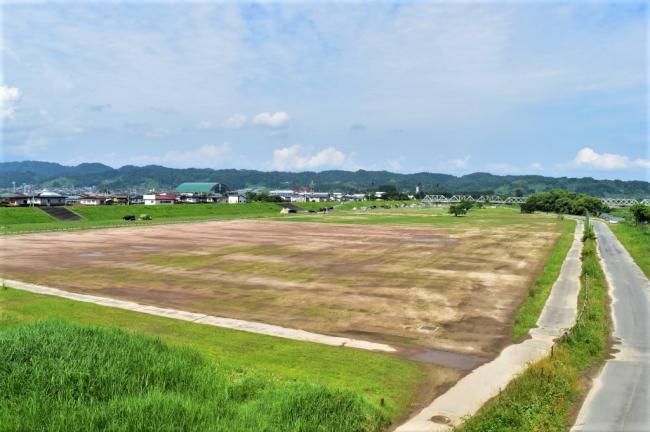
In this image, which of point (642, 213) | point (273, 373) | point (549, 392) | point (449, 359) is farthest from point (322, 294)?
point (642, 213)

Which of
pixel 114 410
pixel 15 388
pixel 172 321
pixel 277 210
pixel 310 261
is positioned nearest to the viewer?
pixel 114 410

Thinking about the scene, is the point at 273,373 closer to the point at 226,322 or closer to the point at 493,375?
the point at 226,322

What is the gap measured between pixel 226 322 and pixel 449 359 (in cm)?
1334

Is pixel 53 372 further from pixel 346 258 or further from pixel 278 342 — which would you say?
pixel 346 258

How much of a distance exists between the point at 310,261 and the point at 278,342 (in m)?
29.4

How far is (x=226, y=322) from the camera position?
2820 cm

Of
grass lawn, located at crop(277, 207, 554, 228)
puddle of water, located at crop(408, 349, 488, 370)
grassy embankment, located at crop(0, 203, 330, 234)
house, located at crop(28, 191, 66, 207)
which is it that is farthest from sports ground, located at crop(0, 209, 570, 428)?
house, located at crop(28, 191, 66, 207)

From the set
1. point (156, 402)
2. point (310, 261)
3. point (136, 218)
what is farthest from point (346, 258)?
point (136, 218)

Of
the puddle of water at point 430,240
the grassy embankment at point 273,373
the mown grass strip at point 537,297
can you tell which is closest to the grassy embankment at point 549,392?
the mown grass strip at point 537,297

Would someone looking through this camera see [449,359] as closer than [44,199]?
Yes

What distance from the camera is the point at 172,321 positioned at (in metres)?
28.2

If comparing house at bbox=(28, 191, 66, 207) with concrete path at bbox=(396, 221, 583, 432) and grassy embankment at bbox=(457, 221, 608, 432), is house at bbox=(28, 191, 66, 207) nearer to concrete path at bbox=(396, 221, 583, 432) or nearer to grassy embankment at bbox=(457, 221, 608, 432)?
concrete path at bbox=(396, 221, 583, 432)

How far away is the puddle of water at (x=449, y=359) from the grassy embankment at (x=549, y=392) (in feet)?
8.78

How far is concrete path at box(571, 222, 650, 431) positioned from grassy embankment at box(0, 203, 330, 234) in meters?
91.4
